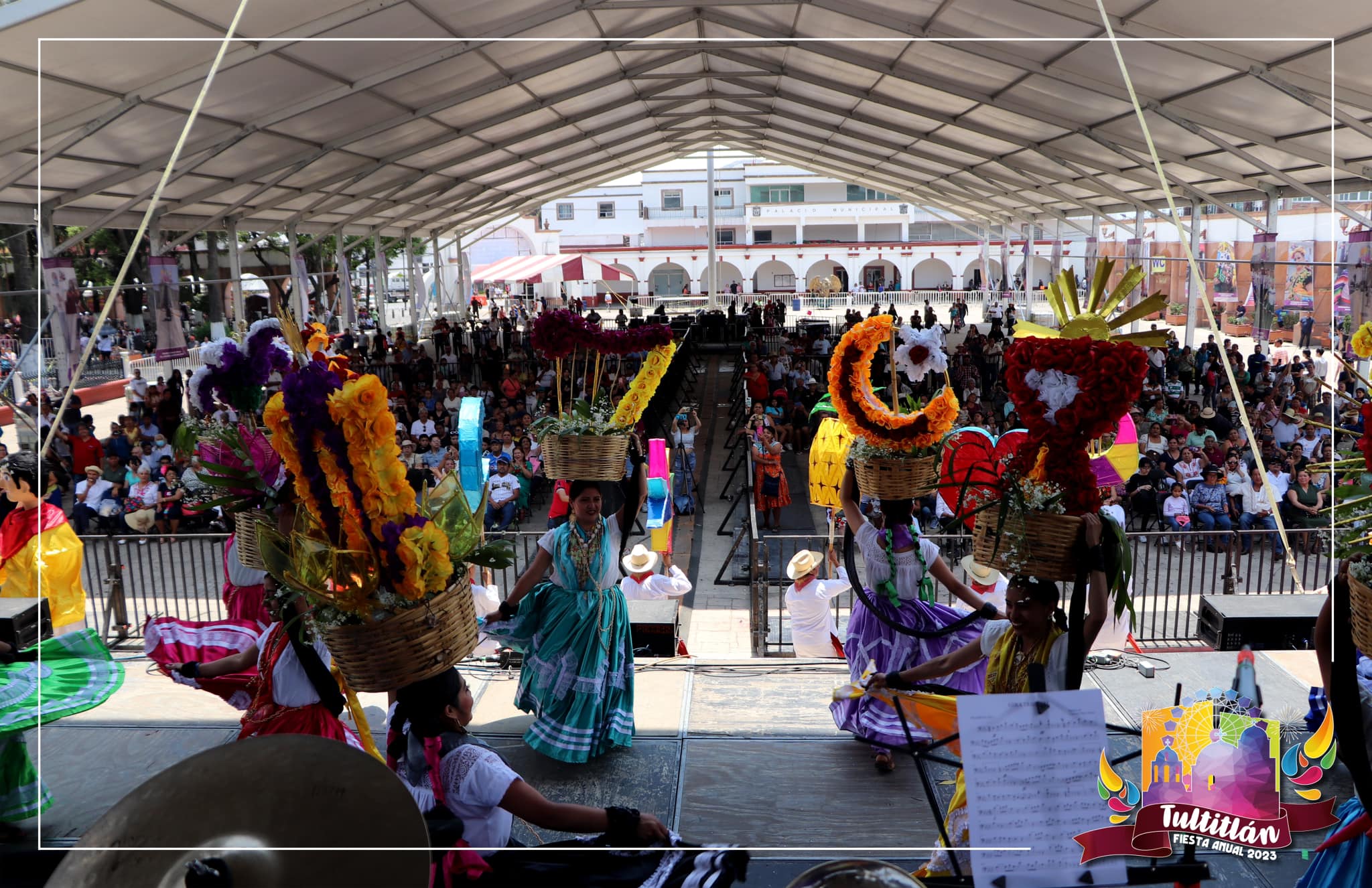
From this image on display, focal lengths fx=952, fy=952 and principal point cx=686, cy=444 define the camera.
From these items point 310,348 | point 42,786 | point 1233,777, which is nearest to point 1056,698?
point 1233,777

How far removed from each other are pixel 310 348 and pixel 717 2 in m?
9.05

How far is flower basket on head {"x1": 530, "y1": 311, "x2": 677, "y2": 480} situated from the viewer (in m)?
4.14

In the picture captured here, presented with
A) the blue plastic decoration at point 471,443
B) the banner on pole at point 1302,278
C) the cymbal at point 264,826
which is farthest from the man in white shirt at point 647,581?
the banner on pole at point 1302,278

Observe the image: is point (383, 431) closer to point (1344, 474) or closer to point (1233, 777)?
point (1344, 474)

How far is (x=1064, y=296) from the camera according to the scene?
3088 mm

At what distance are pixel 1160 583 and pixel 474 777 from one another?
777 centimetres

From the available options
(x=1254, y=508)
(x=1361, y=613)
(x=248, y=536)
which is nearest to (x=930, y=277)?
(x=1254, y=508)

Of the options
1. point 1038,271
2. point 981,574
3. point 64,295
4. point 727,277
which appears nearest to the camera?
point 981,574

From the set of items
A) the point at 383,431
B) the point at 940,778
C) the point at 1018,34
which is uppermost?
the point at 1018,34

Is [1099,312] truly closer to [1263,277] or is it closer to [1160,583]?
[1160,583]

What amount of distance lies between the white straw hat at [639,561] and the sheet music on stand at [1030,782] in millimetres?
4745

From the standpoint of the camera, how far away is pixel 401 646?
2395 millimetres

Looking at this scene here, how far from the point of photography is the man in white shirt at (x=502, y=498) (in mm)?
9273

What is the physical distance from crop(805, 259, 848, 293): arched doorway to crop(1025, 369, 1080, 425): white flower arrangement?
40728 millimetres
